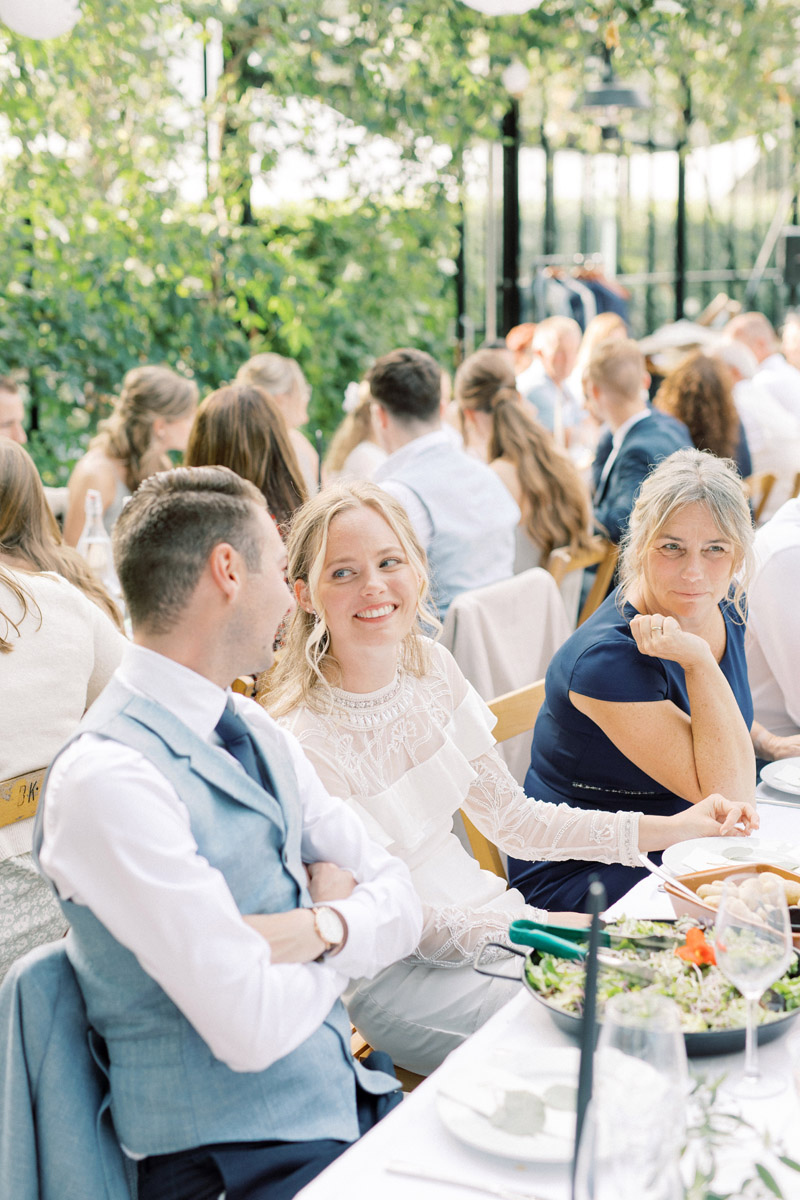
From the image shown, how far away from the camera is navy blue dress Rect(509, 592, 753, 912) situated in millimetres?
2215

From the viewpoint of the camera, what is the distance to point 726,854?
1794 millimetres

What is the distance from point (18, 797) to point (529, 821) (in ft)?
2.80

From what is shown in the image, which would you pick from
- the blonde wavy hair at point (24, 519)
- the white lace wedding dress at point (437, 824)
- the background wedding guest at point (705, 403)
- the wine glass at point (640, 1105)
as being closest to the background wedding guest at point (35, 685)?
the blonde wavy hair at point (24, 519)

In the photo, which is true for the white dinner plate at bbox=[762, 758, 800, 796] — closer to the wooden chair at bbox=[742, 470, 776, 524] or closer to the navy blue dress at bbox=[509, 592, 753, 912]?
the navy blue dress at bbox=[509, 592, 753, 912]

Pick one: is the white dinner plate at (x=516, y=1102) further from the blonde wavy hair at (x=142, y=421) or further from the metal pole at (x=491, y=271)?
the metal pole at (x=491, y=271)

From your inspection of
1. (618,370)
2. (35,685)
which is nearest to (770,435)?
(618,370)

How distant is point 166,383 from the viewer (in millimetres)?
4324

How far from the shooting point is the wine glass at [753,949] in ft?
4.16

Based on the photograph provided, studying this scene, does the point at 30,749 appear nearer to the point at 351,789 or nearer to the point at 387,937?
the point at 351,789

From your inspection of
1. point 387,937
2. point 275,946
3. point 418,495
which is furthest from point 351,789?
point 418,495

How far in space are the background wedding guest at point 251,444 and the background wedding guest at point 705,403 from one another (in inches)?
91.4

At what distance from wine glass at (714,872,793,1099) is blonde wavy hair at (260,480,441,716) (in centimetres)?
79

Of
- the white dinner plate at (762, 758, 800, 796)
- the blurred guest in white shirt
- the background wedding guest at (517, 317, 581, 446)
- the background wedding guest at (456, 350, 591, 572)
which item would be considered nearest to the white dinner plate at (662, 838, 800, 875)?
the white dinner plate at (762, 758, 800, 796)

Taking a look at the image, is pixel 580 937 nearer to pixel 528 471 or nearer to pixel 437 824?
pixel 437 824
